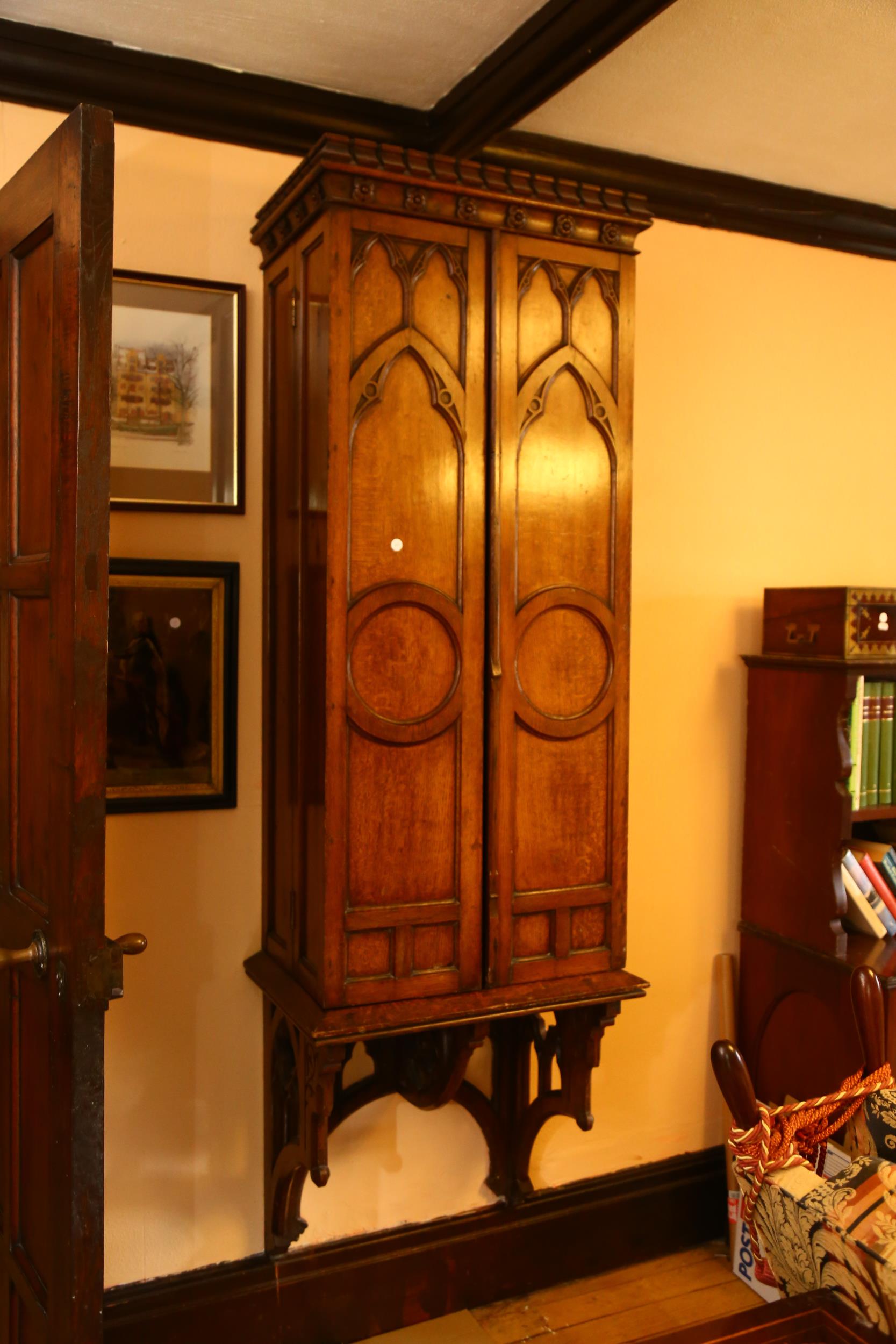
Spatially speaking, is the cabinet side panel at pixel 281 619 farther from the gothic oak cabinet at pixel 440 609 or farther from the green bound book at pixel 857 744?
the green bound book at pixel 857 744

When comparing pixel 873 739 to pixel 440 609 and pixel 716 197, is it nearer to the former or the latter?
pixel 440 609

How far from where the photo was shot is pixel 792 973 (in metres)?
2.92

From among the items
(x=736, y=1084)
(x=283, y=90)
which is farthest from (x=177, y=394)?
(x=736, y=1084)

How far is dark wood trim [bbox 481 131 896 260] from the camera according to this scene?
2.74 meters

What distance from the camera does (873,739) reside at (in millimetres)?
2871

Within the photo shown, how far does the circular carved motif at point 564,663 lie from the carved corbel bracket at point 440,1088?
2.14ft

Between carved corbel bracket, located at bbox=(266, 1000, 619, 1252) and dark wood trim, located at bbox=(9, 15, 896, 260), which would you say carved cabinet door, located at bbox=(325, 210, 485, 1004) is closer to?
carved corbel bracket, located at bbox=(266, 1000, 619, 1252)

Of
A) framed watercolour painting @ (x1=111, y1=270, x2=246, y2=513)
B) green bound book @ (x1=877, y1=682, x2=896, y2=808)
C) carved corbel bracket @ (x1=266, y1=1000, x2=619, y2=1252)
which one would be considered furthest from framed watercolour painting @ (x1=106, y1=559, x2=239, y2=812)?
green bound book @ (x1=877, y1=682, x2=896, y2=808)

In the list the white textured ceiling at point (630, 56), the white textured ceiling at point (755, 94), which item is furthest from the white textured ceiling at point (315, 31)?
the white textured ceiling at point (755, 94)

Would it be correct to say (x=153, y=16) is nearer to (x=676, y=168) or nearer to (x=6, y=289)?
(x=6, y=289)

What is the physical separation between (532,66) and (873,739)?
1.76m

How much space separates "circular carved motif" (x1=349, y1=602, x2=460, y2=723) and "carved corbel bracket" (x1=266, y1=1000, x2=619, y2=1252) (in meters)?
0.66

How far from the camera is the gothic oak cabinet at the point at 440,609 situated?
2.15m

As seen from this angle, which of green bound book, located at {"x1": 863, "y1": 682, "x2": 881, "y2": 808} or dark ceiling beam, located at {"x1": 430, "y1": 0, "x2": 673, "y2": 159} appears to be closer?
dark ceiling beam, located at {"x1": 430, "y1": 0, "x2": 673, "y2": 159}
